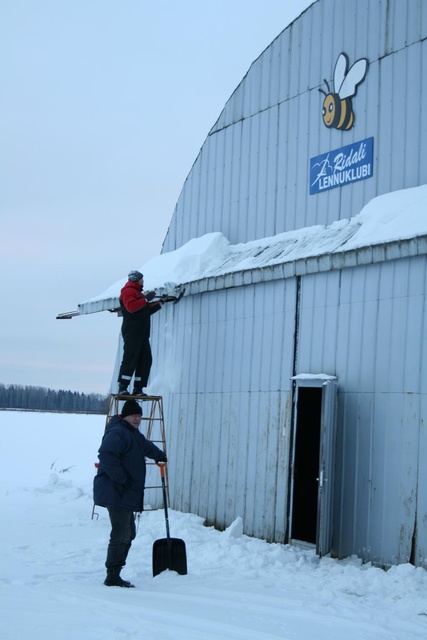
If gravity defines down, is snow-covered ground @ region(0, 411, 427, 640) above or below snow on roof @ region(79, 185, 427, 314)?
below

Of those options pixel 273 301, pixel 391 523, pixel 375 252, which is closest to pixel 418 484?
pixel 391 523

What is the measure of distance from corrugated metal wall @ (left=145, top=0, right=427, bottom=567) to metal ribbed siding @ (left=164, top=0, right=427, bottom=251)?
2 centimetres

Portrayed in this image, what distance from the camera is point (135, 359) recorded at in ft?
→ 37.9

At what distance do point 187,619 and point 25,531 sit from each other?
17.4ft

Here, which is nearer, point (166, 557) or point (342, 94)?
point (166, 557)

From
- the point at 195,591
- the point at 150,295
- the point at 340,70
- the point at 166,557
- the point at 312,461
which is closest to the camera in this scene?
the point at 195,591

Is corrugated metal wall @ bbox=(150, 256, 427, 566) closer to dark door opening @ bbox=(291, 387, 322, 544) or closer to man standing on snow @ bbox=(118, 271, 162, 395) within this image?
dark door opening @ bbox=(291, 387, 322, 544)

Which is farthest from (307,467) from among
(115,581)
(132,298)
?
Answer: (115,581)

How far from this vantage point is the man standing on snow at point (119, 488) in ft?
24.6

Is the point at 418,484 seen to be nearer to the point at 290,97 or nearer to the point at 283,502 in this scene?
the point at 283,502

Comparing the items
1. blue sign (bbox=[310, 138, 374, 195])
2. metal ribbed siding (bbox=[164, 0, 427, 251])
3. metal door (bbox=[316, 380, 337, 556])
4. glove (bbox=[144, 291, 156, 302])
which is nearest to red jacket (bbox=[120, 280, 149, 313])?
glove (bbox=[144, 291, 156, 302])

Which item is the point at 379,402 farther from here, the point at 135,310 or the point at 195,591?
the point at 135,310

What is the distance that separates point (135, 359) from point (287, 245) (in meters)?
2.92

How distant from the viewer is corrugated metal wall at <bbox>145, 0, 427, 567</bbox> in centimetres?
855
